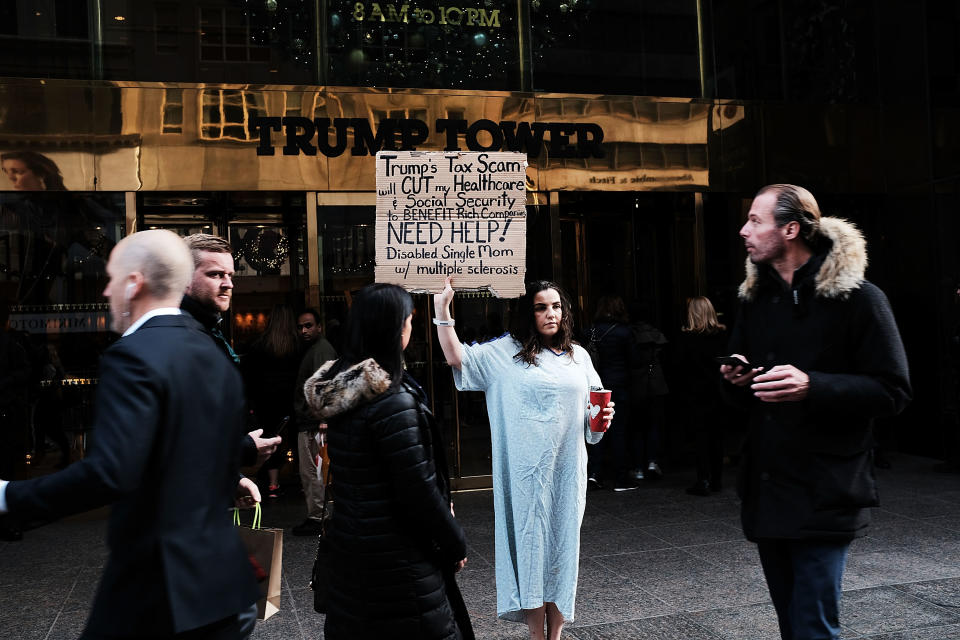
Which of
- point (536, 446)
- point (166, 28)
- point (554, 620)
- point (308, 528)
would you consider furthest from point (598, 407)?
point (166, 28)

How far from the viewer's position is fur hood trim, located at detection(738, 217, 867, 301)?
3182 mm

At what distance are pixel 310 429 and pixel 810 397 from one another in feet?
18.2

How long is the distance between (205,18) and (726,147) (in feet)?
19.1

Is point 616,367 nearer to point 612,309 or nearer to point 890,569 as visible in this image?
point 612,309

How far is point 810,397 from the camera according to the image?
3.09 m

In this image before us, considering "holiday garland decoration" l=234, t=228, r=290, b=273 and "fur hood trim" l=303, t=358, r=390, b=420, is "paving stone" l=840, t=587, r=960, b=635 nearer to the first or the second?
"fur hood trim" l=303, t=358, r=390, b=420

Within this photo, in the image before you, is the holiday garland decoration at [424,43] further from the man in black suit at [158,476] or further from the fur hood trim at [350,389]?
the man in black suit at [158,476]

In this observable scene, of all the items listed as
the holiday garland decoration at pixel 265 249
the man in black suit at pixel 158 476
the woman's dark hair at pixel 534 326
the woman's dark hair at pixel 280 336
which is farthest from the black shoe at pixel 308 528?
the man in black suit at pixel 158 476

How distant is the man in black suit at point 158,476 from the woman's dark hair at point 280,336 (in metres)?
6.32

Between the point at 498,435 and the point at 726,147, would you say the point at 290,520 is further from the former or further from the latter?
the point at 726,147

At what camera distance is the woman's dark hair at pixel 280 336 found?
28.8 ft

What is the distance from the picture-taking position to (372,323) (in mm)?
3309

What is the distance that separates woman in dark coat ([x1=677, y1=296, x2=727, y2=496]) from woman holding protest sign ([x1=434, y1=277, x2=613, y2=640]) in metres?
4.79

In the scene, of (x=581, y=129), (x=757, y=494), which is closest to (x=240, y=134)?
(x=581, y=129)
